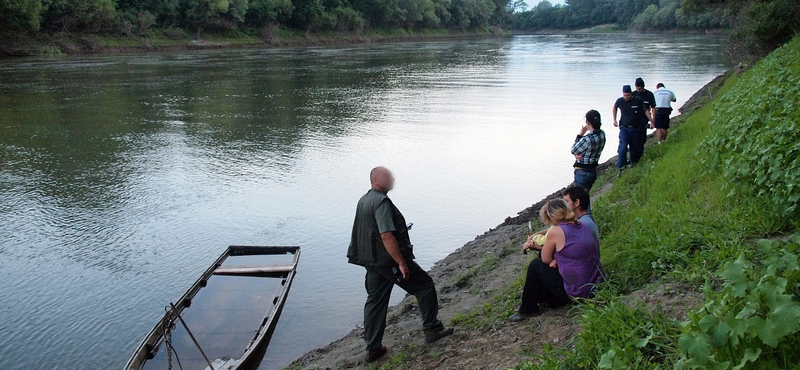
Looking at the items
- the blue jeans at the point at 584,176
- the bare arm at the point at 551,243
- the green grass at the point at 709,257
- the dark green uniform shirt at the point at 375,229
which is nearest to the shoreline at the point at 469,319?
the green grass at the point at 709,257

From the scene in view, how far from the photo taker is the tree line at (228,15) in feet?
198

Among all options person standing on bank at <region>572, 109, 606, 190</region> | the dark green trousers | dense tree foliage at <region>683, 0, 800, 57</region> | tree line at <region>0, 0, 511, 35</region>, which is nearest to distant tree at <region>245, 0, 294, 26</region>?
tree line at <region>0, 0, 511, 35</region>

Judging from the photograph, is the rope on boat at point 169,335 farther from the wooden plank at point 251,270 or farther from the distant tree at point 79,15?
the distant tree at point 79,15

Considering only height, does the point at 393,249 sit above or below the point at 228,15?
below

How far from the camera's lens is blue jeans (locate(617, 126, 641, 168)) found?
1265cm

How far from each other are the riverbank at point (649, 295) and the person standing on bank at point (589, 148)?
→ 58cm

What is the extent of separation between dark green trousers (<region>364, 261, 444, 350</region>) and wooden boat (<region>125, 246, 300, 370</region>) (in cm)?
196

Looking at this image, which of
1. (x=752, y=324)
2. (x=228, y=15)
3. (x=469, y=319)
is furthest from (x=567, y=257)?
(x=228, y=15)

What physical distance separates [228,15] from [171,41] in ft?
32.2

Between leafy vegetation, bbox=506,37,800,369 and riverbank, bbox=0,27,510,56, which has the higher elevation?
leafy vegetation, bbox=506,37,800,369

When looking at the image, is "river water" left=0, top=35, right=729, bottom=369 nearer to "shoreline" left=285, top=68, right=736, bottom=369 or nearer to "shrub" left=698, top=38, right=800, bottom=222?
"shoreline" left=285, top=68, right=736, bottom=369

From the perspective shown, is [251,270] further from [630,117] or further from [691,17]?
[691,17]

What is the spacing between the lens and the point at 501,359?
5.75 m

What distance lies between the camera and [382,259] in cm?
660
